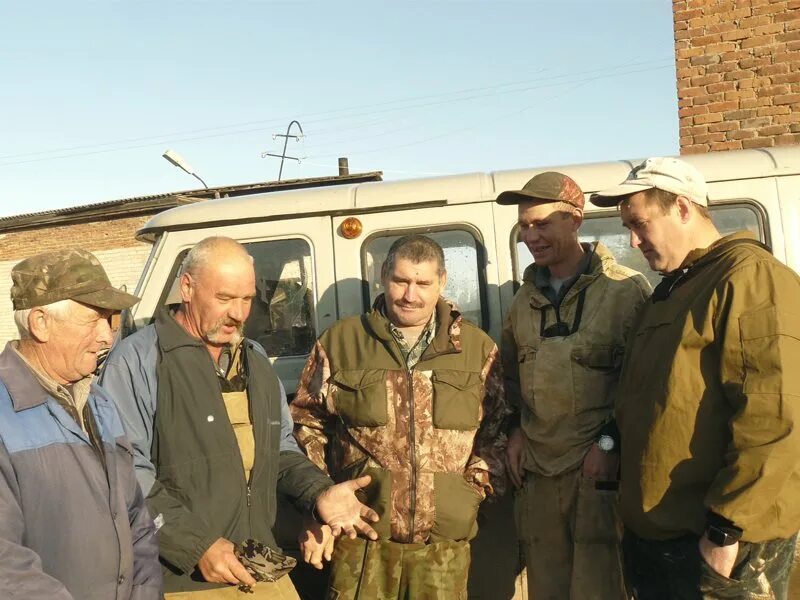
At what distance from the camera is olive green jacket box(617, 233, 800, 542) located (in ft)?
8.00

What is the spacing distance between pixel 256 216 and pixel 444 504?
1.98m

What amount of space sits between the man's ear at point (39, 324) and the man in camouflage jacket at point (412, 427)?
55.5 inches

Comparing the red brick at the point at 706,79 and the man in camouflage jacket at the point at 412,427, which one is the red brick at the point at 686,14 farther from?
the man in camouflage jacket at the point at 412,427

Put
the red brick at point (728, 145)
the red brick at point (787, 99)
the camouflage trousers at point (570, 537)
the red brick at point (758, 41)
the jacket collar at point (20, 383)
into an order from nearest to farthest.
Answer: the jacket collar at point (20, 383) → the camouflage trousers at point (570, 537) → the red brick at point (787, 99) → the red brick at point (758, 41) → the red brick at point (728, 145)

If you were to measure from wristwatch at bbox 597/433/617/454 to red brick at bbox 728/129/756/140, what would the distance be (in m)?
5.62

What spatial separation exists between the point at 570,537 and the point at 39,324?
230 cm

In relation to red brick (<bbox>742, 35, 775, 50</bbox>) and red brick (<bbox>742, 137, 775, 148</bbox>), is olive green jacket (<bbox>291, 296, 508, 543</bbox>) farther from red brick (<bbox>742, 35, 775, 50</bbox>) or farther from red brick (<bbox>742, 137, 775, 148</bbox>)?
red brick (<bbox>742, 35, 775, 50</bbox>)

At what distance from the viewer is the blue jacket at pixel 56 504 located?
2.16 m

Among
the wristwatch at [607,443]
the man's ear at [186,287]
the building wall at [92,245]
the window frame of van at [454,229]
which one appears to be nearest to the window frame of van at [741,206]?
the window frame of van at [454,229]

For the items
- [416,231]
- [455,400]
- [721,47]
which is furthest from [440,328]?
[721,47]

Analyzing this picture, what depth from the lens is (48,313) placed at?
2.52 meters

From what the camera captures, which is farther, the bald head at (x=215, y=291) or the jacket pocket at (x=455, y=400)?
the jacket pocket at (x=455, y=400)

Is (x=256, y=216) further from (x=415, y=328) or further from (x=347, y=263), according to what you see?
(x=415, y=328)

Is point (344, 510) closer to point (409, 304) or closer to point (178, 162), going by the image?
point (409, 304)
